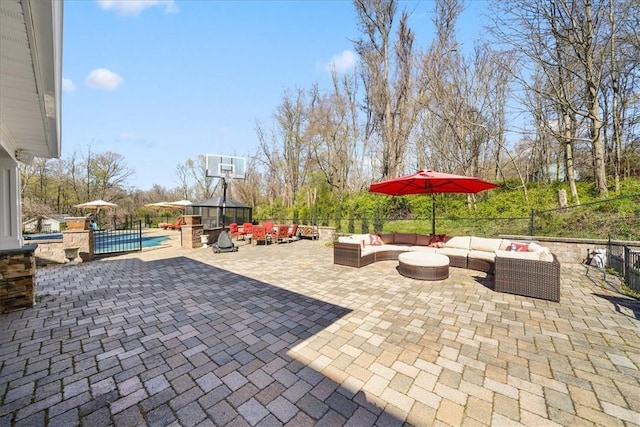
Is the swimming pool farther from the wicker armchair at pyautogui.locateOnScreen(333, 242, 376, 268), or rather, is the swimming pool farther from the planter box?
the wicker armchair at pyautogui.locateOnScreen(333, 242, 376, 268)

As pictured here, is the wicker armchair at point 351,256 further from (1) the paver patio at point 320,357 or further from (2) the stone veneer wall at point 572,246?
(2) the stone veneer wall at point 572,246

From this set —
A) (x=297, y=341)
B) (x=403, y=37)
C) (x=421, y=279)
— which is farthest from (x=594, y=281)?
(x=403, y=37)

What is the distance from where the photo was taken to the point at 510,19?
846cm

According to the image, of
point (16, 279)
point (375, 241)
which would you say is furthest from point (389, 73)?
point (16, 279)

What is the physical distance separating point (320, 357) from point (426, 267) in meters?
3.35

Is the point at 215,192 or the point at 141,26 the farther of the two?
the point at 215,192

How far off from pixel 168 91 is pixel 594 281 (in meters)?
14.0

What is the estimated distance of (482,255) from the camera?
5.67 meters

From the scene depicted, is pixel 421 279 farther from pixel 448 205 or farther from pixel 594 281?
pixel 448 205

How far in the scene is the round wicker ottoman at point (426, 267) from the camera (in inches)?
197

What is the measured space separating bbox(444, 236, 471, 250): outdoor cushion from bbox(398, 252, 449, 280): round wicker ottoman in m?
1.45

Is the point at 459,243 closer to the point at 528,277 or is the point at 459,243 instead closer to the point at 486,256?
the point at 486,256

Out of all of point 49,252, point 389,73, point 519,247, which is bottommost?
point 49,252

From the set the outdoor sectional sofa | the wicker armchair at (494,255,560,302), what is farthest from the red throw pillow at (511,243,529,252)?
the wicker armchair at (494,255,560,302)
